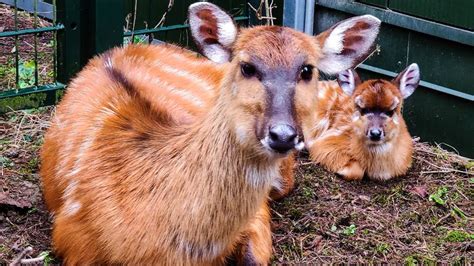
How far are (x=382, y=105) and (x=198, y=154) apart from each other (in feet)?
9.10

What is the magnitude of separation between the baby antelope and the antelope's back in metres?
1.29

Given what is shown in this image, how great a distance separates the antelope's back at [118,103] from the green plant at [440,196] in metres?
1.72

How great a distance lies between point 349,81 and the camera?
23.4 feet

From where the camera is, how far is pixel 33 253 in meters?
5.05

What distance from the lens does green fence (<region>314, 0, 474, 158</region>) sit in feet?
23.7

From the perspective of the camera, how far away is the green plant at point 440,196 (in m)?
6.34

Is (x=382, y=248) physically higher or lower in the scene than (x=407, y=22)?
lower

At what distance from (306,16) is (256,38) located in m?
3.82

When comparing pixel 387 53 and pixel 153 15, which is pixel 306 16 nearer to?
pixel 387 53

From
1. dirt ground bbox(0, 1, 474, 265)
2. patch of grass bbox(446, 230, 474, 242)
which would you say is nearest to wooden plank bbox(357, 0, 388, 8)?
dirt ground bbox(0, 1, 474, 265)

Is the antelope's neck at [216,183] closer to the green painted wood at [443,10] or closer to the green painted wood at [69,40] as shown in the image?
the green painted wood at [69,40]

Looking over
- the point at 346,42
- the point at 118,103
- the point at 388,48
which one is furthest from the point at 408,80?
the point at 118,103

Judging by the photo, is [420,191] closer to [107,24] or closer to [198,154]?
[107,24]

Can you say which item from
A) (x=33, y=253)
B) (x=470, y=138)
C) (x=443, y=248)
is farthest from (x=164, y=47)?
(x=470, y=138)
